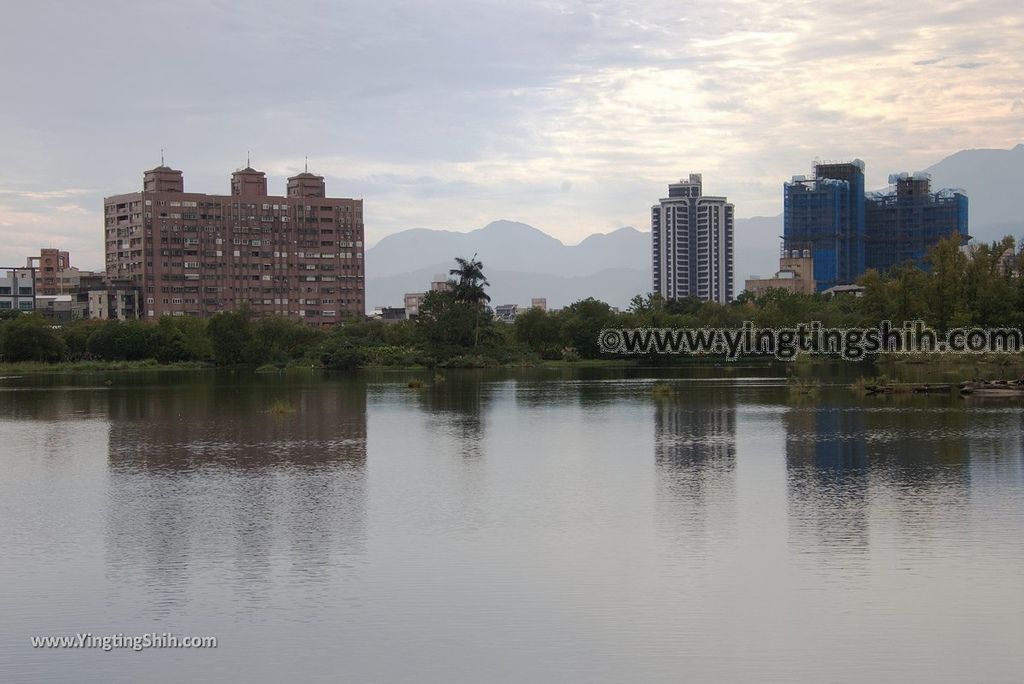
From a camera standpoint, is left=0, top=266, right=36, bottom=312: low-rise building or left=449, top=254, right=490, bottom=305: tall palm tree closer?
left=449, top=254, right=490, bottom=305: tall palm tree

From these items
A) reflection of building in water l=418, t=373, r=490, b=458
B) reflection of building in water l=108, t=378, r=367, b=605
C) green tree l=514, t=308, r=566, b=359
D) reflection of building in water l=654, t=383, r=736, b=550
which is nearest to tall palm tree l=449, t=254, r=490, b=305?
green tree l=514, t=308, r=566, b=359

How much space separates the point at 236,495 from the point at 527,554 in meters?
8.00

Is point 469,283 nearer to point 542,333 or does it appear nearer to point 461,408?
point 542,333

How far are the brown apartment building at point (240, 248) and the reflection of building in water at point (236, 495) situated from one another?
384 feet

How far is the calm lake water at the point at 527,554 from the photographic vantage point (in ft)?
40.6

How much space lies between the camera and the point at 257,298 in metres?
164

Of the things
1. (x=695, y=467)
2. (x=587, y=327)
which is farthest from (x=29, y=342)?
(x=695, y=467)

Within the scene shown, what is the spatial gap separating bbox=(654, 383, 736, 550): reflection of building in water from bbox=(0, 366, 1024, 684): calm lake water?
0.14m

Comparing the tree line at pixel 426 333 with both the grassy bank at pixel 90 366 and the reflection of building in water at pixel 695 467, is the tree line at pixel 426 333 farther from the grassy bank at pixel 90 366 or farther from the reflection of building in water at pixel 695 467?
the reflection of building in water at pixel 695 467

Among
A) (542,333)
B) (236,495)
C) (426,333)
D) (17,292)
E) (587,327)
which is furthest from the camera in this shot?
(17,292)

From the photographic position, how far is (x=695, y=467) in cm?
2602

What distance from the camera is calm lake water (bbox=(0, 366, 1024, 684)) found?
12383 millimetres

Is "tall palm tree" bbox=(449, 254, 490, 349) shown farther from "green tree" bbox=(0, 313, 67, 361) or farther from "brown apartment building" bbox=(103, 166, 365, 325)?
"brown apartment building" bbox=(103, 166, 365, 325)

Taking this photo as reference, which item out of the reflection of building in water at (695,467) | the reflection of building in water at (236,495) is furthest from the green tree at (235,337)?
the reflection of building in water at (695,467)
